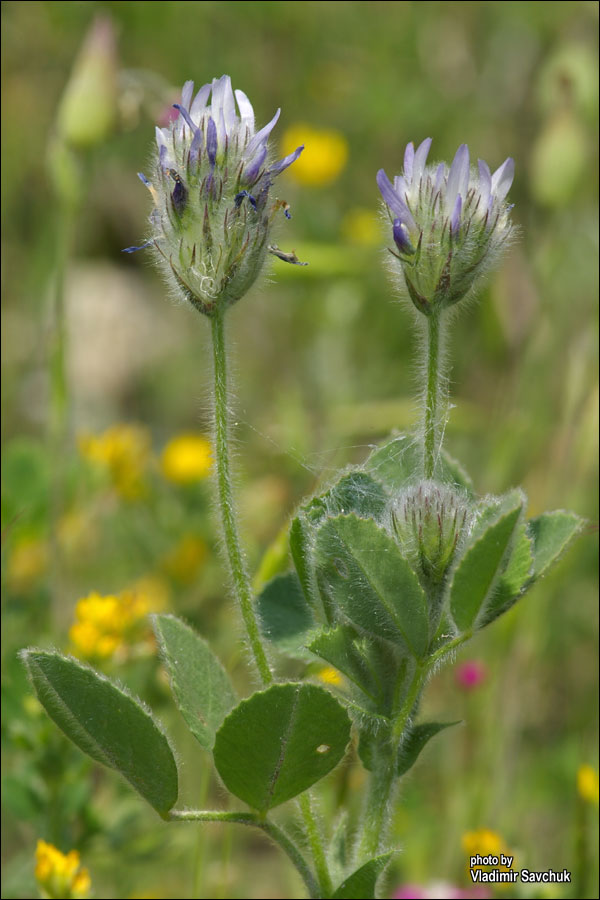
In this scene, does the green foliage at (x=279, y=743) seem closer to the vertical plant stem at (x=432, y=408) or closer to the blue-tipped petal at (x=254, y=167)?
the vertical plant stem at (x=432, y=408)

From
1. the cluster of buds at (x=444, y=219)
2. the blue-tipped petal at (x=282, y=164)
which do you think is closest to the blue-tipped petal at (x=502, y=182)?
the cluster of buds at (x=444, y=219)

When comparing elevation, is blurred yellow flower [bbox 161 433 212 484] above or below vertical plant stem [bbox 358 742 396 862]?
above

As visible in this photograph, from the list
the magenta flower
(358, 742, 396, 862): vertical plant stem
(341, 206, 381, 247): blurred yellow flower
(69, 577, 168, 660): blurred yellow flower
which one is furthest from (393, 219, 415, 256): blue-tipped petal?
(341, 206, 381, 247): blurred yellow flower

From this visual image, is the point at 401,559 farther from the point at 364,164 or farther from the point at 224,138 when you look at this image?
the point at 364,164

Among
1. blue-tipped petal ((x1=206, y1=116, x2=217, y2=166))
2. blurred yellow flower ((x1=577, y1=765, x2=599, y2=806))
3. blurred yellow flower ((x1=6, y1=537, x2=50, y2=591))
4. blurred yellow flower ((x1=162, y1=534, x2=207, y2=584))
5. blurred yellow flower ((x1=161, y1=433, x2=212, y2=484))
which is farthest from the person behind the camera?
blurred yellow flower ((x1=161, y1=433, x2=212, y2=484))

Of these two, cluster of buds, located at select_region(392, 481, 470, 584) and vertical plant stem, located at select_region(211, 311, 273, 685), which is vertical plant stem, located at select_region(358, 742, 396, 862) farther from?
cluster of buds, located at select_region(392, 481, 470, 584)

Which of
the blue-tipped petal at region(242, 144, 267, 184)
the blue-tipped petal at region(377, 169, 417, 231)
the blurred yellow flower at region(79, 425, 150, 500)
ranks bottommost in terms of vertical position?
the blue-tipped petal at region(377, 169, 417, 231)
